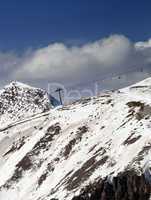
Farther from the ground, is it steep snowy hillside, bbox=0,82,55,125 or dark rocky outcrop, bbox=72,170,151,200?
steep snowy hillside, bbox=0,82,55,125

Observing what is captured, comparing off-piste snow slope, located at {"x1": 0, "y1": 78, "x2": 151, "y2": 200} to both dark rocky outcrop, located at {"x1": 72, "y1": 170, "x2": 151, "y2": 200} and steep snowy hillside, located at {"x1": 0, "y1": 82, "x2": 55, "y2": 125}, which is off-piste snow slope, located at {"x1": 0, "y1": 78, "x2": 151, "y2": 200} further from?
steep snowy hillside, located at {"x1": 0, "y1": 82, "x2": 55, "y2": 125}

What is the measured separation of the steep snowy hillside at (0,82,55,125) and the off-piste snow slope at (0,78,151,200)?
5790 cm

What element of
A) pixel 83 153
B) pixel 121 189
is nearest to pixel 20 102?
pixel 83 153

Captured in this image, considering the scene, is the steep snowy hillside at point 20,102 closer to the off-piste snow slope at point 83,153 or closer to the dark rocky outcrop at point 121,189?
the off-piste snow slope at point 83,153

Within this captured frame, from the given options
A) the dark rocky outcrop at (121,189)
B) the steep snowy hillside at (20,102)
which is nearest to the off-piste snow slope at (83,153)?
the dark rocky outcrop at (121,189)

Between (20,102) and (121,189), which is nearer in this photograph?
(121,189)

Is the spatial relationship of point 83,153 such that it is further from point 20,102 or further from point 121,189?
point 20,102

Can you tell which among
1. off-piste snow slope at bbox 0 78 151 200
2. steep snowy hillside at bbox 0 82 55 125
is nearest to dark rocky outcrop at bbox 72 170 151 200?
off-piste snow slope at bbox 0 78 151 200

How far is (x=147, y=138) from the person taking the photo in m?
61.8

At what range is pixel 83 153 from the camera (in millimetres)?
81062

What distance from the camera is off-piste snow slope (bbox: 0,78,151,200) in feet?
183

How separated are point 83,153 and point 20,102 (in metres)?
101

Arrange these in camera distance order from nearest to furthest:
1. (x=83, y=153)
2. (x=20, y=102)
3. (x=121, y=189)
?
(x=121, y=189)
(x=83, y=153)
(x=20, y=102)

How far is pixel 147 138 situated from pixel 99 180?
8088mm
